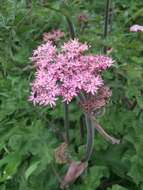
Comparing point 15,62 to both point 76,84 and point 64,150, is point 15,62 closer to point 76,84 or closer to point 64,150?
point 64,150

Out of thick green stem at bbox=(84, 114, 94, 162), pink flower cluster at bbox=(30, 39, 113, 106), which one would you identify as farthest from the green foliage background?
pink flower cluster at bbox=(30, 39, 113, 106)

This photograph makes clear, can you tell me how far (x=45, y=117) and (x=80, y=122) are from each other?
0.80 ft

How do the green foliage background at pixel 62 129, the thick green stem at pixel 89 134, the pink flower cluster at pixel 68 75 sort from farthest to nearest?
the green foliage background at pixel 62 129, the thick green stem at pixel 89 134, the pink flower cluster at pixel 68 75

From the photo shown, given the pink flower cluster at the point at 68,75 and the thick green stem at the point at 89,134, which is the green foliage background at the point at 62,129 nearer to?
the thick green stem at the point at 89,134

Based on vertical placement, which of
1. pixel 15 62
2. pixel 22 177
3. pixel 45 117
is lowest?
pixel 22 177

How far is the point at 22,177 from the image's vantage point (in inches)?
107

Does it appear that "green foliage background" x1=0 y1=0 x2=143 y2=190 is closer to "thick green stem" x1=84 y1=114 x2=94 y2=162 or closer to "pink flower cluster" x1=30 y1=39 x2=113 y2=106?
"thick green stem" x1=84 y1=114 x2=94 y2=162

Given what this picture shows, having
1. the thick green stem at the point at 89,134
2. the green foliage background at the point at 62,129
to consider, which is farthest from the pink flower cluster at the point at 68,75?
the green foliage background at the point at 62,129

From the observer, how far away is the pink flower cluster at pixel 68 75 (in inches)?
83.7

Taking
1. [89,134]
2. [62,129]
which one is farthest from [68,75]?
[62,129]

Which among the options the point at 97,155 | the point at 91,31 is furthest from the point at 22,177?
the point at 91,31

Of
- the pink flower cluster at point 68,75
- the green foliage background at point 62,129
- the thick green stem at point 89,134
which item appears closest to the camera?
the pink flower cluster at point 68,75

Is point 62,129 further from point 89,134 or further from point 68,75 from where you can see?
point 68,75

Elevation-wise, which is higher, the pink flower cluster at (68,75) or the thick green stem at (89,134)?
the pink flower cluster at (68,75)
